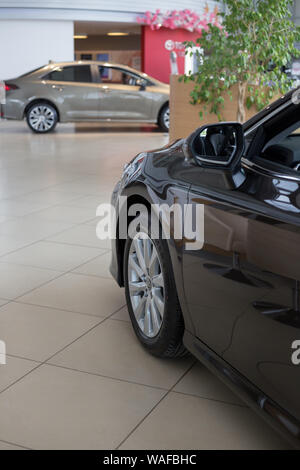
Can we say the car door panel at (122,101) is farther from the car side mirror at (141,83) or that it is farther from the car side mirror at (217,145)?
the car side mirror at (217,145)

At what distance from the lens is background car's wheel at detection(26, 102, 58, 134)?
13.2 m

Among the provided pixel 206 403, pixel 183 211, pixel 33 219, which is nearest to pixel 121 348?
pixel 206 403

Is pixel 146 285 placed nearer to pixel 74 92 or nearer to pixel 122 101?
pixel 74 92

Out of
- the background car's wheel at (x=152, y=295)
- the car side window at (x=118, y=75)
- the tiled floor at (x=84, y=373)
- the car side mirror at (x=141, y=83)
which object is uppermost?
the car side window at (x=118, y=75)

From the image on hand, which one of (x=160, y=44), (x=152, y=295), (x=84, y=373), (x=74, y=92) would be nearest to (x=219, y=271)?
(x=152, y=295)

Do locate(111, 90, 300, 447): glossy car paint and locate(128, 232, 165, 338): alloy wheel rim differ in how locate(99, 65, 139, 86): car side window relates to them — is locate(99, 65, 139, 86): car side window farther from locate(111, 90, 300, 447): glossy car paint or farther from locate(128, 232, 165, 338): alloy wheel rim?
locate(111, 90, 300, 447): glossy car paint

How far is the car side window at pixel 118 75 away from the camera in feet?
44.3

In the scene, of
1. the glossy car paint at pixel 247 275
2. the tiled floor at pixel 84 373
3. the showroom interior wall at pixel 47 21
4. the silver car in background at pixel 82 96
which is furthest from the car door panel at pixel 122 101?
the glossy car paint at pixel 247 275

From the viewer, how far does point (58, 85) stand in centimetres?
1321

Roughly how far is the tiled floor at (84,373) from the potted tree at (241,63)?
301 centimetres

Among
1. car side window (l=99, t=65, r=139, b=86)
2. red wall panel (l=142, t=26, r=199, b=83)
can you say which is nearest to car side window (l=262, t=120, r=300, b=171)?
car side window (l=99, t=65, r=139, b=86)

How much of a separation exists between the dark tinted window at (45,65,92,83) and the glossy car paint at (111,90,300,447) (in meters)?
11.4

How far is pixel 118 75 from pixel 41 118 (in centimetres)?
187

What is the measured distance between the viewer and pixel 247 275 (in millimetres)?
1918
